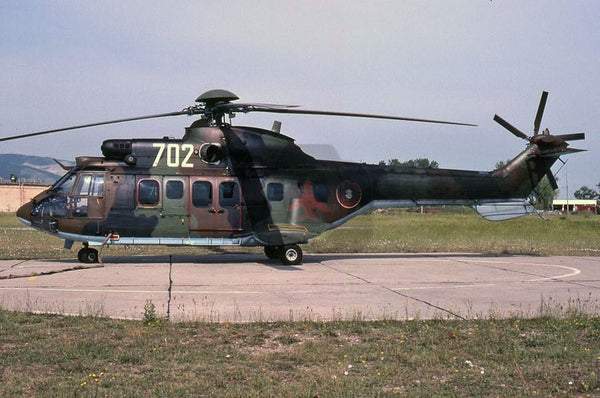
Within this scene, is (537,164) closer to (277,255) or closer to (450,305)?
A: (277,255)

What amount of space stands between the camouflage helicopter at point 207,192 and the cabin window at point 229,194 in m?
0.03

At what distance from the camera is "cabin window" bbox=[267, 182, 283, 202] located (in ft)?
58.7

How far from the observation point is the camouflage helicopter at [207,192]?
16922 millimetres

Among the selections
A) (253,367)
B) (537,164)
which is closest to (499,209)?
(537,164)

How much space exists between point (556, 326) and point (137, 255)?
50.3ft

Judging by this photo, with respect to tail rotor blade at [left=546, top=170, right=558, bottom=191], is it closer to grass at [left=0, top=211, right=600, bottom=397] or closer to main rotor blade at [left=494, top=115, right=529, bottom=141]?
main rotor blade at [left=494, top=115, right=529, bottom=141]

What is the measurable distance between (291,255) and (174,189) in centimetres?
393

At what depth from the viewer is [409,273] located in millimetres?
15633

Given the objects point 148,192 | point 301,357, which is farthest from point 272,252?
point 301,357

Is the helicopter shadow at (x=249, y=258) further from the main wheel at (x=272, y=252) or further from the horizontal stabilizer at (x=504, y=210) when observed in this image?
the horizontal stabilizer at (x=504, y=210)

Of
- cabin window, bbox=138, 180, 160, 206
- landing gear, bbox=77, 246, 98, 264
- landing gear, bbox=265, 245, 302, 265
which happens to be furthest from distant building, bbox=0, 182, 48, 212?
landing gear, bbox=265, 245, 302, 265

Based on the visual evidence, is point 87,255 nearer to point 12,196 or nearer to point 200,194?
point 200,194

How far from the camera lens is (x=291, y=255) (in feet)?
57.8

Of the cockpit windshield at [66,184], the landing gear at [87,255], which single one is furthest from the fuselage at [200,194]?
the landing gear at [87,255]
